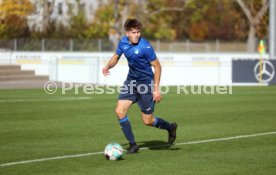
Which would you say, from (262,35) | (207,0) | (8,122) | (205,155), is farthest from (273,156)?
(207,0)

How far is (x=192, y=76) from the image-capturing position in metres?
35.6

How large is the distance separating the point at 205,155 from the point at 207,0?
62393 mm

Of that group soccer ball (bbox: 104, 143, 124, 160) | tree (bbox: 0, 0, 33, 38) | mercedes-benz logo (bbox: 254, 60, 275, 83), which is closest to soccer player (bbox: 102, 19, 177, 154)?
soccer ball (bbox: 104, 143, 124, 160)

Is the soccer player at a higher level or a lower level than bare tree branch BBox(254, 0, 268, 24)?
lower

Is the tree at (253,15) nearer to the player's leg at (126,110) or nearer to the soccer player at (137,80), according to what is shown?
the soccer player at (137,80)

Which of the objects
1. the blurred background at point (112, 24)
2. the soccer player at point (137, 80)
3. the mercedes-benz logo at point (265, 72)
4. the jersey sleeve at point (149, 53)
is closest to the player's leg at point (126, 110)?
the soccer player at point (137, 80)

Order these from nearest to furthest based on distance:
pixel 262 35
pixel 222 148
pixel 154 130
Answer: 1. pixel 222 148
2. pixel 154 130
3. pixel 262 35

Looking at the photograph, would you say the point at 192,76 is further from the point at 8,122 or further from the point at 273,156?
the point at 273,156

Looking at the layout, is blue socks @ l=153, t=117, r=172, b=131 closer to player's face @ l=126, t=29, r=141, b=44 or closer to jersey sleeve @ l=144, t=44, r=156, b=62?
jersey sleeve @ l=144, t=44, r=156, b=62

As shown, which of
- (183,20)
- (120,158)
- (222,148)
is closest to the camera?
(120,158)

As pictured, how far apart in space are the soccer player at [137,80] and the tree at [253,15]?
3833 centimetres

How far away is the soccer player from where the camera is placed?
11.2 metres

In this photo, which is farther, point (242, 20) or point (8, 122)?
point (242, 20)

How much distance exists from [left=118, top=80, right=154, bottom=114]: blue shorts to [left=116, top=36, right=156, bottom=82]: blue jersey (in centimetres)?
10
